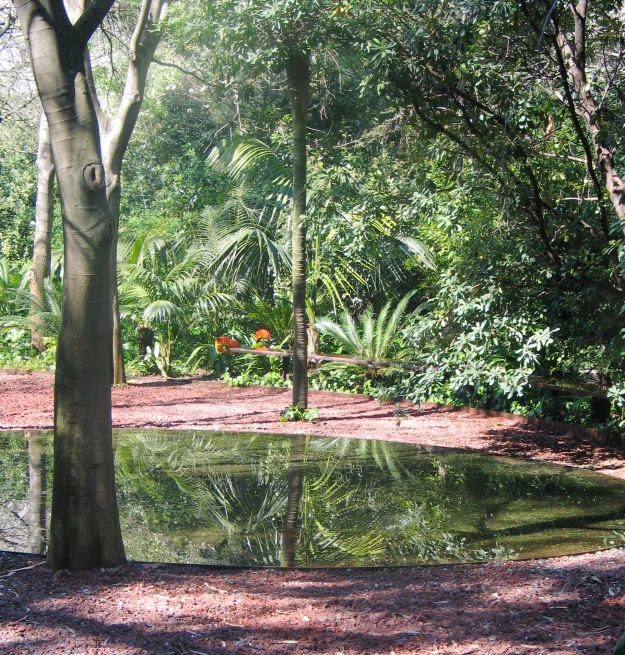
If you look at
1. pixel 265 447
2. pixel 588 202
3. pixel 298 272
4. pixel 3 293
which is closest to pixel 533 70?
pixel 588 202

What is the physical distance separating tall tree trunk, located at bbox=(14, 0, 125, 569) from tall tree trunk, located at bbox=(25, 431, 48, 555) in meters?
0.68

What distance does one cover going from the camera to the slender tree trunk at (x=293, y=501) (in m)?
5.10

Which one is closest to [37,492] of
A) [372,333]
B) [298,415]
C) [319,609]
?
[319,609]

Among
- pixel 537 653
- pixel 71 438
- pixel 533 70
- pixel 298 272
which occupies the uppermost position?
pixel 533 70

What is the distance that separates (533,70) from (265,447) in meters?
4.85

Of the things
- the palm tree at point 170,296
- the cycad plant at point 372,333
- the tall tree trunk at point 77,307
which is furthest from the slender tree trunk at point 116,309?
the tall tree trunk at point 77,307

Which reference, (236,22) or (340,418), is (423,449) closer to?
(340,418)

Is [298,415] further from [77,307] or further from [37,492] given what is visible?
[77,307]

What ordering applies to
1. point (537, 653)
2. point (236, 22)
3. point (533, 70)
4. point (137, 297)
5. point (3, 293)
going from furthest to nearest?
point (3, 293), point (137, 297), point (236, 22), point (533, 70), point (537, 653)

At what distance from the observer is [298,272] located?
392 inches

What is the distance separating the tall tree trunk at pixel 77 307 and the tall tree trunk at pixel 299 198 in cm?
476

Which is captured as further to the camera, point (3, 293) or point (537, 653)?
point (3, 293)

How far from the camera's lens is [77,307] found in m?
4.52

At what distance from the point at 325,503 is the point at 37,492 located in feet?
8.03
